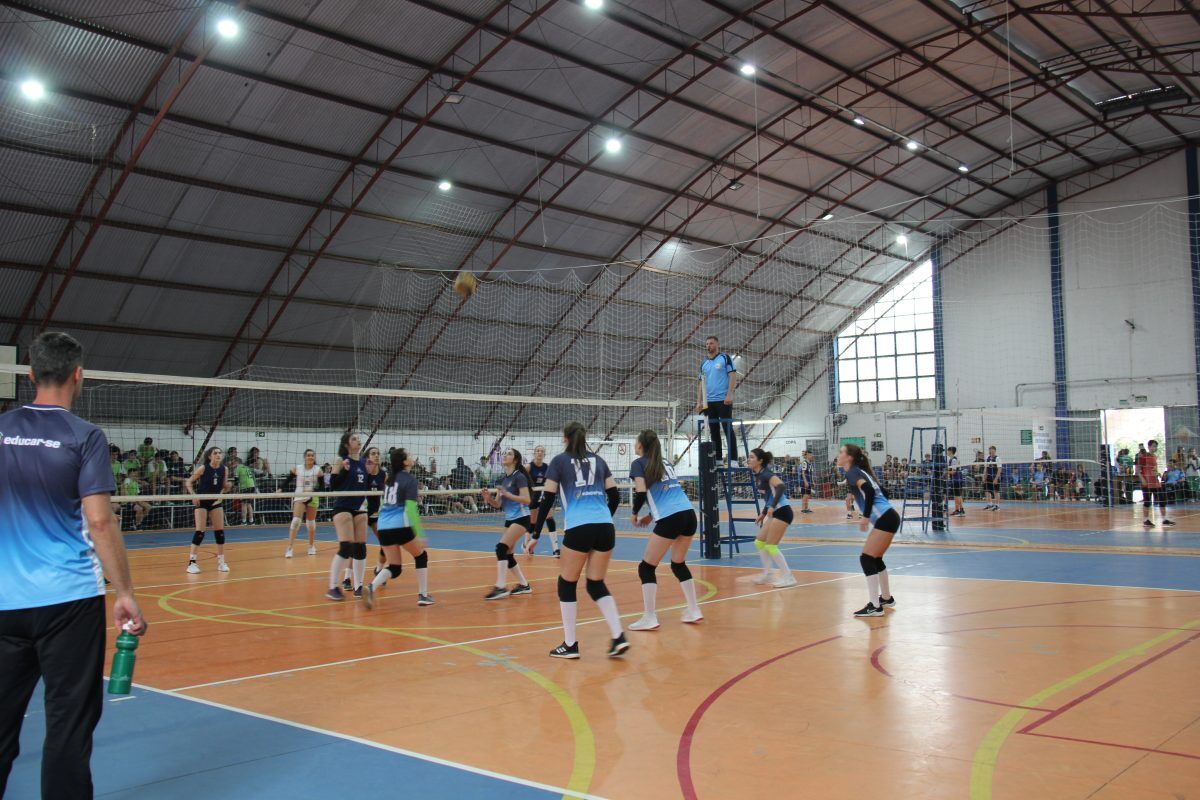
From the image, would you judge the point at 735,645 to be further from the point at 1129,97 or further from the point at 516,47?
the point at 1129,97

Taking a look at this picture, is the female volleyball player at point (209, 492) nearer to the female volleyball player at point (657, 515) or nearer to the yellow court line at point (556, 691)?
the yellow court line at point (556, 691)

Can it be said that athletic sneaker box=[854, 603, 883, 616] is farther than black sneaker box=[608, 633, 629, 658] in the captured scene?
Yes

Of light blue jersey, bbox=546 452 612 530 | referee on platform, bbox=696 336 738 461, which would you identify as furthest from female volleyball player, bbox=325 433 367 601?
referee on platform, bbox=696 336 738 461

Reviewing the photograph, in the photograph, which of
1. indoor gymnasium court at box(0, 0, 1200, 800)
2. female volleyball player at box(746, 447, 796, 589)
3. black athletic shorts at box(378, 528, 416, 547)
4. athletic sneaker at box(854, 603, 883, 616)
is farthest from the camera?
female volleyball player at box(746, 447, 796, 589)

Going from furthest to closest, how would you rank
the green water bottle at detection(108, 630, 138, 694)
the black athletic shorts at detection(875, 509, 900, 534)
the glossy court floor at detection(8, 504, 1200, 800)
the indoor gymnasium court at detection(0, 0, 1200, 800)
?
the black athletic shorts at detection(875, 509, 900, 534), the indoor gymnasium court at detection(0, 0, 1200, 800), the glossy court floor at detection(8, 504, 1200, 800), the green water bottle at detection(108, 630, 138, 694)

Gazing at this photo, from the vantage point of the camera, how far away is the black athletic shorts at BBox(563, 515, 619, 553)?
6.78 meters

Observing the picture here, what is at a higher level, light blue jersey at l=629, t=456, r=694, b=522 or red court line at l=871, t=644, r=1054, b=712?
light blue jersey at l=629, t=456, r=694, b=522

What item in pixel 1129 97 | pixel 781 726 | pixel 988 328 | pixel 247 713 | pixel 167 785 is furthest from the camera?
pixel 988 328

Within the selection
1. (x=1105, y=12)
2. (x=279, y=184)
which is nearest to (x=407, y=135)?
(x=279, y=184)

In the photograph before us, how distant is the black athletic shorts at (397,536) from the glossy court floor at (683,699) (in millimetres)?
741

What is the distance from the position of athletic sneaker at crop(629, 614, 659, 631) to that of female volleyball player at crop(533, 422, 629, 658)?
3.02 feet

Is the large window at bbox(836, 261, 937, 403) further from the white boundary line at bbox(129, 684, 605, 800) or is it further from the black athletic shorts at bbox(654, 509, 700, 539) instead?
the white boundary line at bbox(129, 684, 605, 800)

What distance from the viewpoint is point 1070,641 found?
6816 mm

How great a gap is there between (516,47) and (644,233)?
35.8 ft
